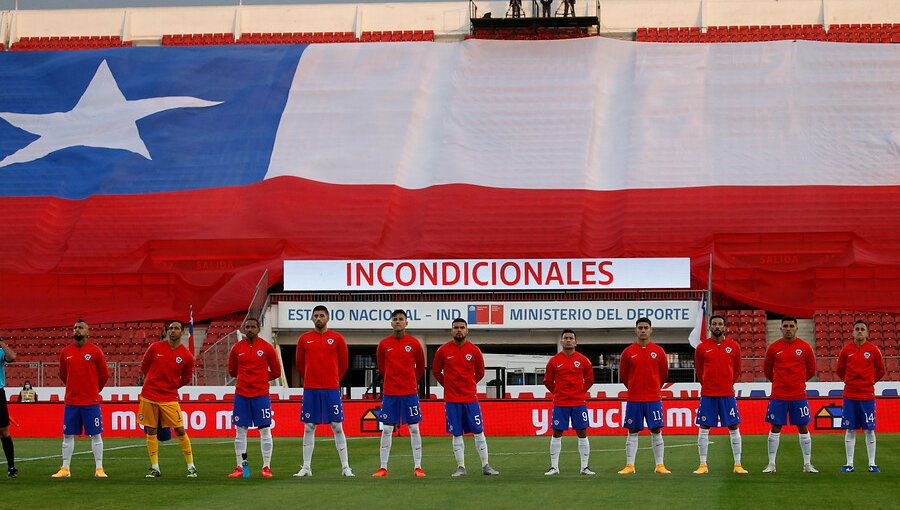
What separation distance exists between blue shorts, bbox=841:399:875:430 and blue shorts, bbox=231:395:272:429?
840 centimetres

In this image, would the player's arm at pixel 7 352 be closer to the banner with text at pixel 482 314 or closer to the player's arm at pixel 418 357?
the player's arm at pixel 418 357

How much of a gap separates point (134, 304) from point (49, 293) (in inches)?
129

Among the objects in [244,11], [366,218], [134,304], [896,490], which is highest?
[244,11]

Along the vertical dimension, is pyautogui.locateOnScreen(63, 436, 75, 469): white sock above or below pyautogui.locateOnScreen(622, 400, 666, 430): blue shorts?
below

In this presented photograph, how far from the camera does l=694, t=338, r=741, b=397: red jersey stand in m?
19.2

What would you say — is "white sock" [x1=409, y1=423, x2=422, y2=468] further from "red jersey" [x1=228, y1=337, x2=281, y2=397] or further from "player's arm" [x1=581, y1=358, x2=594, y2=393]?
"player's arm" [x1=581, y1=358, x2=594, y2=393]

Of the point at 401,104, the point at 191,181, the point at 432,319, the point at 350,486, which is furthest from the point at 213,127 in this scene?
the point at 350,486

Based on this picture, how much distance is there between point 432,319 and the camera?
43625 mm

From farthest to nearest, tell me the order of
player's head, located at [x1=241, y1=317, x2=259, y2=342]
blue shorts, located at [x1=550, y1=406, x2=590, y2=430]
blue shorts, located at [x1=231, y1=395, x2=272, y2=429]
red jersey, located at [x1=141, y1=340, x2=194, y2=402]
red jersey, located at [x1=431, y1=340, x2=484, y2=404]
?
blue shorts, located at [x1=550, y1=406, x2=590, y2=430]
red jersey, located at [x1=431, y1=340, x2=484, y2=404]
red jersey, located at [x1=141, y1=340, x2=194, y2=402]
blue shorts, located at [x1=231, y1=395, x2=272, y2=429]
player's head, located at [x1=241, y1=317, x2=259, y2=342]

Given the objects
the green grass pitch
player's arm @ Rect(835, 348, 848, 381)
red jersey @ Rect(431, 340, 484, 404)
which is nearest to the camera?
the green grass pitch

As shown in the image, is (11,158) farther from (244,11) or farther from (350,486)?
(350,486)

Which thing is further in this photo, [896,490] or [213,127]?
[213,127]

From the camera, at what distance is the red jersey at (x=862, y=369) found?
63.0 ft

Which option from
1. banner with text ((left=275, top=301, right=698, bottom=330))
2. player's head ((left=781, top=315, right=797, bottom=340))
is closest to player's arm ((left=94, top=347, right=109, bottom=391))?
player's head ((left=781, top=315, right=797, bottom=340))
